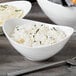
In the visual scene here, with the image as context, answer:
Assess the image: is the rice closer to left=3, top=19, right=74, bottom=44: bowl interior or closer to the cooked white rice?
left=3, top=19, right=74, bottom=44: bowl interior

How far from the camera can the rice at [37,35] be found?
34.9 inches

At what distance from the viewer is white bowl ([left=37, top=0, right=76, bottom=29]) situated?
3.34 ft

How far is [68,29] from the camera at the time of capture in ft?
3.08

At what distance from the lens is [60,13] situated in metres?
1.04

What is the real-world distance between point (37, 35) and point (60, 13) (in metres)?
0.17

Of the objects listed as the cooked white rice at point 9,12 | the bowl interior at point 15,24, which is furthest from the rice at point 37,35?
the cooked white rice at point 9,12

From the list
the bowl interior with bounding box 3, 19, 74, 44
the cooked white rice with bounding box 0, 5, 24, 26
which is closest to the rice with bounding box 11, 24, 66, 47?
the bowl interior with bounding box 3, 19, 74, 44

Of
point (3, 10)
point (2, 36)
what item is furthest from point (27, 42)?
point (3, 10)

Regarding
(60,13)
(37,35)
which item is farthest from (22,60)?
(60,13)

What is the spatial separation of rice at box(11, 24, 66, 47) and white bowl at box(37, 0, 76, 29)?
93 mm

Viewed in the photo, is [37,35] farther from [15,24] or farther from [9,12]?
[9,12]

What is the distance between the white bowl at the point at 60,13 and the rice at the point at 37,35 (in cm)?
9

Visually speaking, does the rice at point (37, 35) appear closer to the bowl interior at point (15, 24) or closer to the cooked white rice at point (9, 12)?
the bowl interior at point (15, 24)

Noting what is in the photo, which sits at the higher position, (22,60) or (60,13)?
(60,13)
